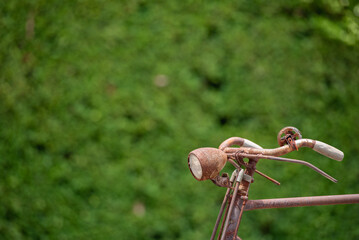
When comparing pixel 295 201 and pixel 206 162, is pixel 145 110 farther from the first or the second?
pixel 206 162

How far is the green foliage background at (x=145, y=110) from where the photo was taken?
285cm

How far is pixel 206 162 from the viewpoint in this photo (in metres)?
1.40

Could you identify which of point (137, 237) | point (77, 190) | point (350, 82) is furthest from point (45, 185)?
point (350, 82)

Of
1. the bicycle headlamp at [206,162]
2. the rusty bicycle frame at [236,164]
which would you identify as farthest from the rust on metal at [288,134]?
the bicycle headlamp at [206,162]

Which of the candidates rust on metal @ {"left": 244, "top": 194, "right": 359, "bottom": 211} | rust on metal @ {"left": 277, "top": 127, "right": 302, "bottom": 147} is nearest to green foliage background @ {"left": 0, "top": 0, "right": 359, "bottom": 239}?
rust on metal @ {"left": 244, "top": 194, "right": 359, "bottom": 211}

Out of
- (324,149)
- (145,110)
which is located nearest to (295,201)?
(324,149)

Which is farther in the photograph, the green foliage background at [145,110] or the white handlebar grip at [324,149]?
the green foliage background at [145,110]

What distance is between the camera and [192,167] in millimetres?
1464

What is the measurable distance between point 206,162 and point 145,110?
1523mm

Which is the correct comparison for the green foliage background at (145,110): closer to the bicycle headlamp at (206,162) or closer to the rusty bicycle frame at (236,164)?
the rusty bicycle frame at (236,164)

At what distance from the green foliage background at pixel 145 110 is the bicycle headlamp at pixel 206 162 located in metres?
1.44

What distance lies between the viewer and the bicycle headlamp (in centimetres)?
141

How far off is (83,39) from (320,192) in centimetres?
196

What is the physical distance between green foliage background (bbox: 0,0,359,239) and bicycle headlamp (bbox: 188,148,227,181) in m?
1.44
